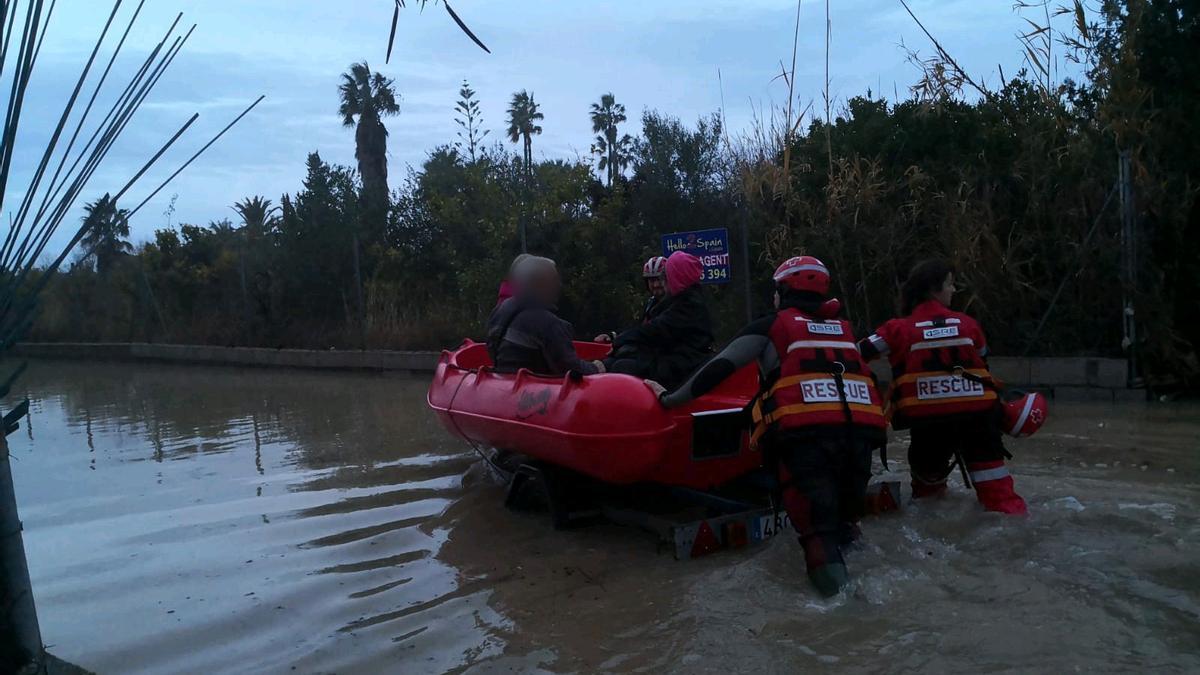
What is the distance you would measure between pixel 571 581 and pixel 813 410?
1.50 metres

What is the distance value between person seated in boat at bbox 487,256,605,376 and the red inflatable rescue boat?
0.31 meters

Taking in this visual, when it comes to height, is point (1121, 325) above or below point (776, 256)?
below

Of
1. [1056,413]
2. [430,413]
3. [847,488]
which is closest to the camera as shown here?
[847,488]

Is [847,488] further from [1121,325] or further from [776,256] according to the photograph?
[776,256]

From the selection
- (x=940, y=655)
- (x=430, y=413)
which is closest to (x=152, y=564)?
(x=940, y=655)

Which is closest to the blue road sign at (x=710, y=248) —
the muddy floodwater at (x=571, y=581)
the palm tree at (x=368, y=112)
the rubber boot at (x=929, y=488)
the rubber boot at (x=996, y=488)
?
the muddy floodwater at (x=571, y=581)

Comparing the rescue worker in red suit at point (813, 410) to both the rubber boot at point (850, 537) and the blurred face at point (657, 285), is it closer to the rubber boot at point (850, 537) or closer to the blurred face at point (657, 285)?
the rubber boot at point (850, 537)

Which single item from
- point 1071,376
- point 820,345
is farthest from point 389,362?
point 820,345

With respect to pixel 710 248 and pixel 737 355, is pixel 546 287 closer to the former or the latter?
pixel 737 355

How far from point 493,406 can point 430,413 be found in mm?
5304

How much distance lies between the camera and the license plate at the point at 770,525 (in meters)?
5.28

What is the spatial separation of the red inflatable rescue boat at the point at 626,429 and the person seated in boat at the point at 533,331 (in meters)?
0.31

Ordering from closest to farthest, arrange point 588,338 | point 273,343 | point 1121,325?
point 1121,325 < point 588,338 < point 273,343

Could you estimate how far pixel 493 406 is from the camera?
6.30m
